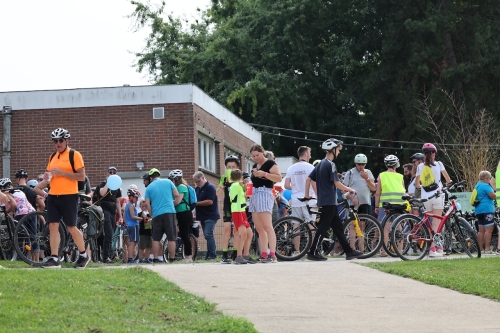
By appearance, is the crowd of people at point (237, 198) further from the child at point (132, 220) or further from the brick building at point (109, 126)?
the brick building at point (109, 126)

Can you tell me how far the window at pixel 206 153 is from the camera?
33031 millimetres

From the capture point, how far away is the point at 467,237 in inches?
677

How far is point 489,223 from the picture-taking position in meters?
20.4

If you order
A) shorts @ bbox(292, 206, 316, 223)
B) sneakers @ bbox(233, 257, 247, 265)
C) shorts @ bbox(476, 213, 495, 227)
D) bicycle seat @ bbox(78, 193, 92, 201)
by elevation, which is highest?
bicycle seat @ bbox(78, 193, 92, 201)

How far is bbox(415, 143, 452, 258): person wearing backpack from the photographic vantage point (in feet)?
56.5

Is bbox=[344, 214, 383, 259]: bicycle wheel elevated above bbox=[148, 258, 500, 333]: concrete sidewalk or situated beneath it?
elevated above

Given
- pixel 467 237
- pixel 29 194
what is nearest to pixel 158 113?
pixel 29 194

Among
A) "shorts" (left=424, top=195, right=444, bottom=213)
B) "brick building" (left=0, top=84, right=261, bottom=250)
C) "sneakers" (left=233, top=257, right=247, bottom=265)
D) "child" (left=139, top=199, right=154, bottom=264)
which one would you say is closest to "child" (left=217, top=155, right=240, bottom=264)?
"sneakers" (left=233, top=257, right=247, bottom=265)

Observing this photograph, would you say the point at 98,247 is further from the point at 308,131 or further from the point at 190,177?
the point at 308,131

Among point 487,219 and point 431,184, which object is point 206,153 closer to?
point 487,219

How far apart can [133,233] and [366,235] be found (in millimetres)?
5741

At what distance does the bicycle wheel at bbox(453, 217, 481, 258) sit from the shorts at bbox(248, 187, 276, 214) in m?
3.11

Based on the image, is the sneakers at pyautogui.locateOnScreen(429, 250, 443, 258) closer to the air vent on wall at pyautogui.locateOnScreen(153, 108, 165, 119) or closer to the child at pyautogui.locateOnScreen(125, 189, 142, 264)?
the child at pyautogui.locateOnScreen(125, 189, 142, 264)

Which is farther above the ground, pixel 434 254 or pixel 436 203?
pixel 436 203
